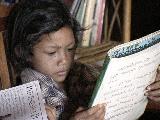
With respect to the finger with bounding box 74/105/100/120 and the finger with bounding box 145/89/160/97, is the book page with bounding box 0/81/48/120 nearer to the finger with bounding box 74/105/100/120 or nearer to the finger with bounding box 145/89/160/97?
the finger with bounding box 74/105/100/120

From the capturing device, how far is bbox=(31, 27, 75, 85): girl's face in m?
1.06

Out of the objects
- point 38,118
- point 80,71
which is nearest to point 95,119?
point 38,118

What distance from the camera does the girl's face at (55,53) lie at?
3.48 ft

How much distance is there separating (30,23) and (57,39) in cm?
11

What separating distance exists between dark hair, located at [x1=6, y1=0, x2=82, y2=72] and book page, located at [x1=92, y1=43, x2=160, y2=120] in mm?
328

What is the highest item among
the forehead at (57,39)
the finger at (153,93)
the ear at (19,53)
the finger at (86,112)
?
the forehead at (57,39)

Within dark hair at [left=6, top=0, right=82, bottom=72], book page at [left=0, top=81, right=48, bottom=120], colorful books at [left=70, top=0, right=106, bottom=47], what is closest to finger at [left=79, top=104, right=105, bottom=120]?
book page at [left=0, top=81, right=48, bottom=120]

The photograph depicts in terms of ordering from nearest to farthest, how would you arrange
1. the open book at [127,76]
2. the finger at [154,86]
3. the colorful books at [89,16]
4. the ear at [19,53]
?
the open book at [127,76]
the finger at [154,86]
the ear at [19,53]
the colorful books at [89,16]

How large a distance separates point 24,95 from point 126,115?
0.31 meters

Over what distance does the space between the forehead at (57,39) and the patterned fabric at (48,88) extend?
10cm

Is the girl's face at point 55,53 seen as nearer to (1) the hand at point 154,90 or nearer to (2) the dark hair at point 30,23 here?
(2) the dark hair at point 30,23

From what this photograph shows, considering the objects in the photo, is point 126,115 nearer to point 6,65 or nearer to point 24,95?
point 24,95

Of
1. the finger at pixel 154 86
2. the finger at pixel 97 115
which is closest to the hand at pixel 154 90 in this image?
the finger at pixel 154 86

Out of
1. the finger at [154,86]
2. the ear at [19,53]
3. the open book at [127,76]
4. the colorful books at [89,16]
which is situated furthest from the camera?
the colorful books at [89,16]
